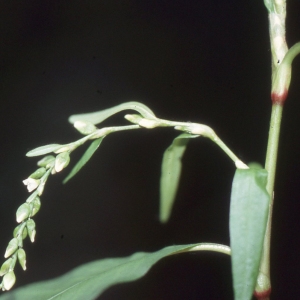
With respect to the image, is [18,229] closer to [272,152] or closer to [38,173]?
[38,173]

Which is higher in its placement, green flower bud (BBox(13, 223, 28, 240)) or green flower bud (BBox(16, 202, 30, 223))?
green flower bud (BBox(16, 202, 30, 223))

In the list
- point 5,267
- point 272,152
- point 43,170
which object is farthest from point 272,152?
point 5,267

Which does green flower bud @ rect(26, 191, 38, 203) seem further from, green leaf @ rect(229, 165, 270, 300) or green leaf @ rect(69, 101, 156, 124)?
green leaf @ rect(229, 165, 270, 300)

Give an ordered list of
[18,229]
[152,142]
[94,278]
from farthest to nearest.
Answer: [152,142] → [94,278] → [18,229]

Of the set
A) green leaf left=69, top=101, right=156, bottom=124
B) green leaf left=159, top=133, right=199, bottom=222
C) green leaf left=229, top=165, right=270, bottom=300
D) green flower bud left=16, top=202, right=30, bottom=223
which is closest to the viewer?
green leaf left=229, top=165, right=270, bottom=300

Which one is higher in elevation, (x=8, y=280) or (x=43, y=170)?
(x=43, y=170)

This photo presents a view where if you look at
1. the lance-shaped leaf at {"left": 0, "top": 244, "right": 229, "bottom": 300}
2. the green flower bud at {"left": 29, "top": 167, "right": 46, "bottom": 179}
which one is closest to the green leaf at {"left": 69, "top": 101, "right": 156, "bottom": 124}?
the green flower bud at {"left": 29, "top": 167, "right": 46, "bottom": 179}

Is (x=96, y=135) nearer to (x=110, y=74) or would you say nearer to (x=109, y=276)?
(x=109, y=276)
